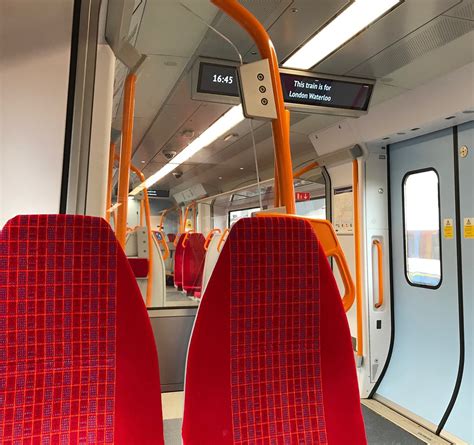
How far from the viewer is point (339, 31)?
2688 millimetres

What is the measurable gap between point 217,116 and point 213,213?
12.2 ft

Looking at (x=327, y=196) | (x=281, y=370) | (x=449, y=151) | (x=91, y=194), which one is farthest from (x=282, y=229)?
(x=327, y=196)

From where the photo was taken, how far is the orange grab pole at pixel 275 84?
4.59 ft

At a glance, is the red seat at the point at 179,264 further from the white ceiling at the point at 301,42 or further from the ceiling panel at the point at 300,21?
the ceiling panel at the point at 300,21

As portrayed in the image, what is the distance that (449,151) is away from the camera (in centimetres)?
361

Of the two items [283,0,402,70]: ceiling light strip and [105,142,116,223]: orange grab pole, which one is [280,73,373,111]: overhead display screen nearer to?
[283,0,402,70]: ceiling light strip

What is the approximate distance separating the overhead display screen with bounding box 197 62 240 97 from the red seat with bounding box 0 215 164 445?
2.04 m

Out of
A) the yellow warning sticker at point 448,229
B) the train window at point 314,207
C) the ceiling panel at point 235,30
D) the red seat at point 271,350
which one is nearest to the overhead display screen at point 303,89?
the ceiling panel at point 235,30

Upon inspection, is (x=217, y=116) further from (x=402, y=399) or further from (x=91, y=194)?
(x=402, y=399)

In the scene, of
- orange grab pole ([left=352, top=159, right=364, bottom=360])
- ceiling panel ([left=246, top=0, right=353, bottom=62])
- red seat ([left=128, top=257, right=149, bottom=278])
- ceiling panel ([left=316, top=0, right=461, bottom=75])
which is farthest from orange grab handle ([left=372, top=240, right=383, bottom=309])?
red seat ([left=128, top=257, right=149, bottom=278])

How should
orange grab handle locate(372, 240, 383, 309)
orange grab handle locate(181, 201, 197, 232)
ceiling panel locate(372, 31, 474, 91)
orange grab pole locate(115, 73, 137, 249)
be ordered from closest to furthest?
orange grab pole locate(115, 73, 137, 249) < ceiling panel locate(372, 31, 474, 91) < orange grab handle locate(372, 240, 383, 309) < orange grab handle locate(181, 201, 197, 232)

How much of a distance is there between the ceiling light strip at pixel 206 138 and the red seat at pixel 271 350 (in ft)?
7.61

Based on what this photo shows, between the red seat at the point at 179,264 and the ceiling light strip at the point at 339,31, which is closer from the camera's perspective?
the ceiling light strip at the point at 339,31

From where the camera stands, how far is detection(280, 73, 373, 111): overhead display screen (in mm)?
3154
